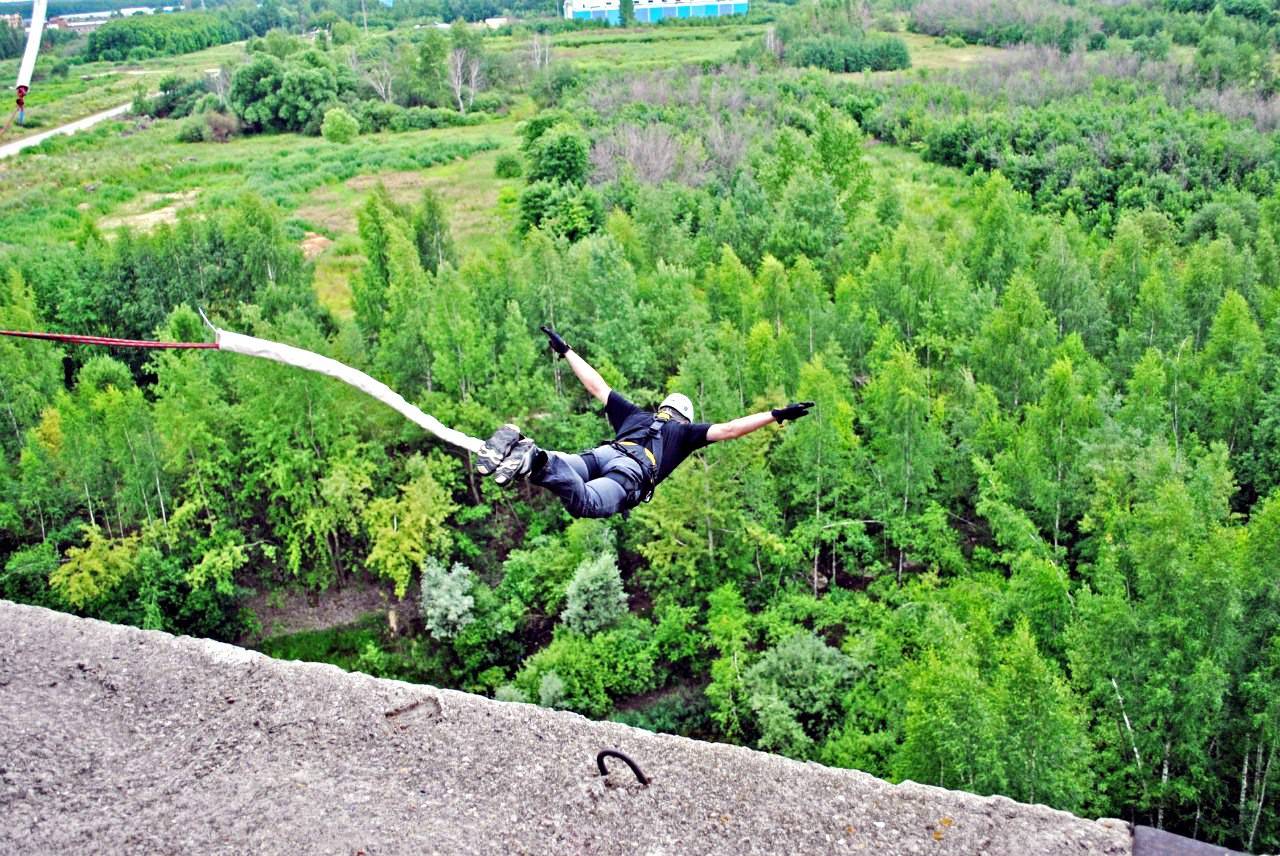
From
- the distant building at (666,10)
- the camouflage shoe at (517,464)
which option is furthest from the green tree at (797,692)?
the distant building at (666,10)

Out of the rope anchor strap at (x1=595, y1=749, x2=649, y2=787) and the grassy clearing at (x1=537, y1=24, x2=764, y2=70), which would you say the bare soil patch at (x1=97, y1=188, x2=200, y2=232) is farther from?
the rope anchor strap at (x1=595, y1=749, x2=649, y2=787)

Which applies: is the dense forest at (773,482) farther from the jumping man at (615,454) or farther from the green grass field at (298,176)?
the green grass field at (298,176)

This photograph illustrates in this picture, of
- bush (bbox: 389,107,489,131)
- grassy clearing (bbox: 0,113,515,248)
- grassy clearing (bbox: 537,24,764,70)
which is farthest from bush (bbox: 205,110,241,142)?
grassy clearing (bbox: 537,24,764,70)

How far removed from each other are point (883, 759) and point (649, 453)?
9394 millimetres

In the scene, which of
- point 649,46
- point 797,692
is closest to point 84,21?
point 649,46

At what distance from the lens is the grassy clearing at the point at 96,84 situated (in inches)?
2657

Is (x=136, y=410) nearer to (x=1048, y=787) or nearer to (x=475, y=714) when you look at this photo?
(x=475, y=714)

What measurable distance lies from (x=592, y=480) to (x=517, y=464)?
1.30m

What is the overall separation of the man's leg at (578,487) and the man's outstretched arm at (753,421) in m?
0.82

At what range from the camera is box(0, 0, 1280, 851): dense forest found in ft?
45.9

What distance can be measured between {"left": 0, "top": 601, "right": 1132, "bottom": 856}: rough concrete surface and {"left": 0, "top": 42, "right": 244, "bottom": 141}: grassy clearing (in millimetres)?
59131

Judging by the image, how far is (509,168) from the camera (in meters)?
50.5

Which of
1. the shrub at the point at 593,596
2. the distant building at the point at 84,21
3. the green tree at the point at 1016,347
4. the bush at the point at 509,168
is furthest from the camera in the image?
the distant building at the point at 84,21

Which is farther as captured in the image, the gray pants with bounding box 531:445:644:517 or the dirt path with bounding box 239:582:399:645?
the dirt path with bounding box 239:582:399:645
